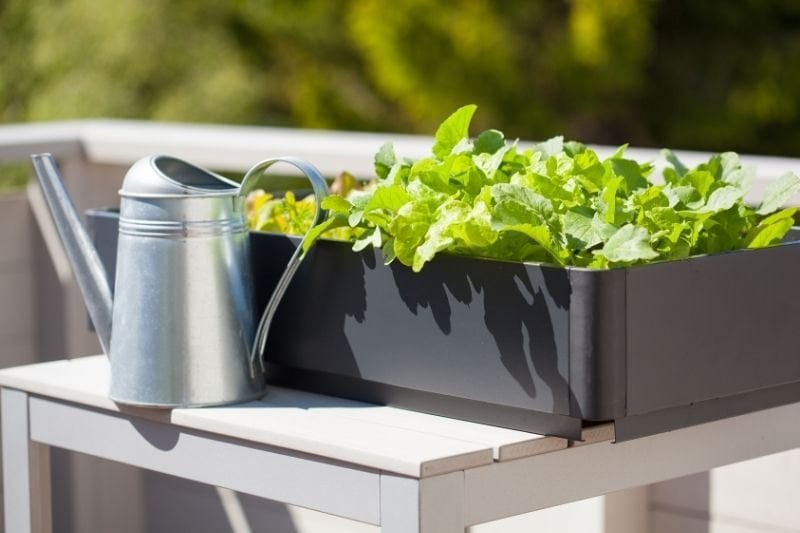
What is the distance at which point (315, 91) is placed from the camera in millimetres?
10016

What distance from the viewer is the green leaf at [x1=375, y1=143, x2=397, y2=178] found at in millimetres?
1386

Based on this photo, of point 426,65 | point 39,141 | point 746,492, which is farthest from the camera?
point 426,65

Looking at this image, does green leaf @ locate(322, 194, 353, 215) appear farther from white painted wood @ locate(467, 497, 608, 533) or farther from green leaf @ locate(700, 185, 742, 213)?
white painted wood @ locate(467, 497, 608, 533)

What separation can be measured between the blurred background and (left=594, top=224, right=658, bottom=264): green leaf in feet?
2.55

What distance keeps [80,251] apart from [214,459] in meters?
0.28

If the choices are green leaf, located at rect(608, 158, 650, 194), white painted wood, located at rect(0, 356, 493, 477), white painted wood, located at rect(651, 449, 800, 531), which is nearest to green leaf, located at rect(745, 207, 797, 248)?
green leaf, located at rect(608, 158, 650, 194)

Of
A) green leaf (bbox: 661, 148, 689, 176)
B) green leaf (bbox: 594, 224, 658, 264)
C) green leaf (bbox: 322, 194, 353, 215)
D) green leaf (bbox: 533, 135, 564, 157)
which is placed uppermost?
green leaf (bbox: 533, 135, 564, 157)

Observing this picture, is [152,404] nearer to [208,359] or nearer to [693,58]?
[208,359]

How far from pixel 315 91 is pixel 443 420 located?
8.87 metres

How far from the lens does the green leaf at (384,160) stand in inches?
54.6

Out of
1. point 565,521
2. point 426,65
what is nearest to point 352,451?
point 565,521

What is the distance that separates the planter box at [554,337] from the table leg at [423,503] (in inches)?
3.9

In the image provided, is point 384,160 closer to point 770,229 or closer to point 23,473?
point 770,229

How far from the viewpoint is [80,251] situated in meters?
1.44
